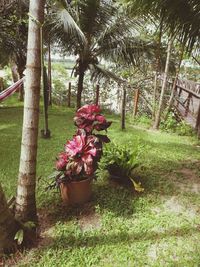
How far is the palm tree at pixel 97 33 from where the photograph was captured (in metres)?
5.64

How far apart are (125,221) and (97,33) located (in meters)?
4.93

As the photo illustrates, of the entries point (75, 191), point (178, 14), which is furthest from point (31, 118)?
point (178, 14)

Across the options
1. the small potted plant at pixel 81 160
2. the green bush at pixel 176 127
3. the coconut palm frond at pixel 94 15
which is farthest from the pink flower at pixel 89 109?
the coconut palm frond at pixel 94 15

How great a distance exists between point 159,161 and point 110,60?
343 cm

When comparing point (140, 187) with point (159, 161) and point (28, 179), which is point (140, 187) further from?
point (28, 179)

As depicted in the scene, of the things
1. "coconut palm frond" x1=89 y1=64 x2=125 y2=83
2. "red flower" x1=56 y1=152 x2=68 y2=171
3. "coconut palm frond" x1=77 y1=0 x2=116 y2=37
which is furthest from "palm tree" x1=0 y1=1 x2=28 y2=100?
"red flower" x1=56 y1=152 x2=68 y2=171

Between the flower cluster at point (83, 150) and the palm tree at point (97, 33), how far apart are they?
3.33 meters

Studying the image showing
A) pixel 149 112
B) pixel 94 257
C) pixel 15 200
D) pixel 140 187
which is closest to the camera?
pixel 94 257

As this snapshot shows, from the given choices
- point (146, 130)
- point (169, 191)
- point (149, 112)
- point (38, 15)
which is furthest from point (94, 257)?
point (149, 112)

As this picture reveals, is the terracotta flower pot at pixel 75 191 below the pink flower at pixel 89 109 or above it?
below

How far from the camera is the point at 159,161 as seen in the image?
399 cm

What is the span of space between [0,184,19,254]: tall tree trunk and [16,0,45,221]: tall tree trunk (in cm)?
17

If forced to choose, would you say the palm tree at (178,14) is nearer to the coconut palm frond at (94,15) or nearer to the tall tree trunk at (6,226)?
the coconut palm frond at (94,15)

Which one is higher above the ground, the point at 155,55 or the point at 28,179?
the point at 155,55
